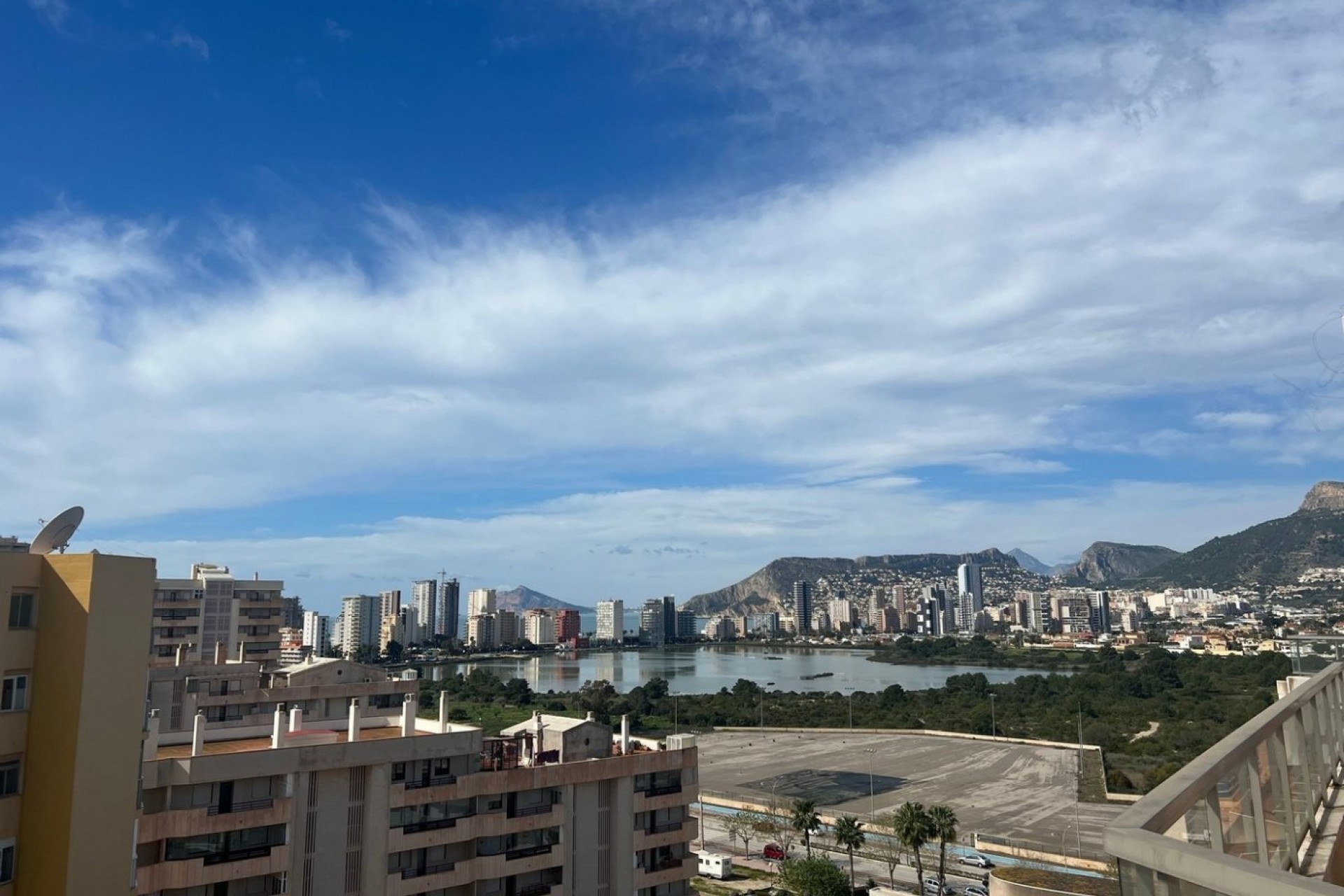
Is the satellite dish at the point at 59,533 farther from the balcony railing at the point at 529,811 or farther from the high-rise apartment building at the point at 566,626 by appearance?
the high-rise apartment building at the point at 566,626

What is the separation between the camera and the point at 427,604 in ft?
383

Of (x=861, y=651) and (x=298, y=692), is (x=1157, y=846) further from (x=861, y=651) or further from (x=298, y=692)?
(x=861, y=651)

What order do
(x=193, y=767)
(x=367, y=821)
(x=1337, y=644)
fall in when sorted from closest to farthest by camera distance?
(x=1337, y=644) → (x=193, y=767) → (x=367, y=821)

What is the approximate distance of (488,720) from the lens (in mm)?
42188

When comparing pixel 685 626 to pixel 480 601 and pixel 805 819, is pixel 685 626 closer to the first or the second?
pixel 480 601

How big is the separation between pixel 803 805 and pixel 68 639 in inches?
659

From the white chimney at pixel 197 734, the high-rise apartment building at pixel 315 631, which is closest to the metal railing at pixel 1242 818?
the white chimney at pixel 197 734

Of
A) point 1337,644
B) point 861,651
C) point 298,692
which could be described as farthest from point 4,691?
point 861,651

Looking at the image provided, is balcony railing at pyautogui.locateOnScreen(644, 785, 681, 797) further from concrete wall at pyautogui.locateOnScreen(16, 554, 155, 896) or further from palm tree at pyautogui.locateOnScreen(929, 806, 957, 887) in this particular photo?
palm tree at pyautogui.locateOnScreen(929, 806, 957, 887)

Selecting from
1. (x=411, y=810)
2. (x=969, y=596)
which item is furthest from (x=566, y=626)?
(x=411, y=810)

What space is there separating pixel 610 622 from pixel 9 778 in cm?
12209

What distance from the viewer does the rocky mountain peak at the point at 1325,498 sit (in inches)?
5084

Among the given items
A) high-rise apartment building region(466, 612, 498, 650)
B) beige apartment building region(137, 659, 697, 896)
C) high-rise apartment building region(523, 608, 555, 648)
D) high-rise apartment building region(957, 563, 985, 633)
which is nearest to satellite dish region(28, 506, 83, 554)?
beige apartment building region(137, 659, 697, 896)

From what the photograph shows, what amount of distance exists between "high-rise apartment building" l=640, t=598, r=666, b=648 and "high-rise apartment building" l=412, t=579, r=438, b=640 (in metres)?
30.1
